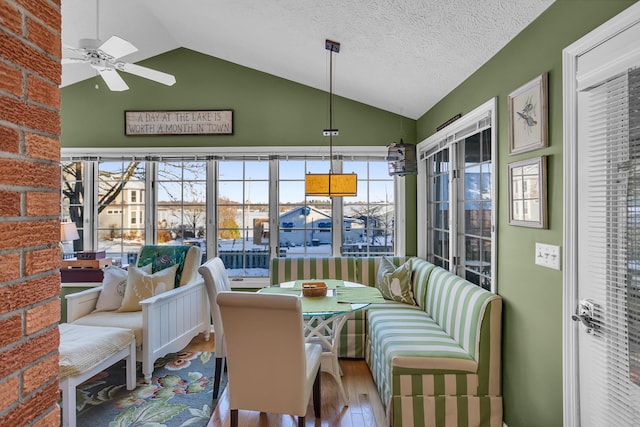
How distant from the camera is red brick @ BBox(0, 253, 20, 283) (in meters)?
0.81

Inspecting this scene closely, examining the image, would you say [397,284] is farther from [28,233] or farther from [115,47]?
[28,233]

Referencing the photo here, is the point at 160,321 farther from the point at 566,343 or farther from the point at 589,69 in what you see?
the point at 589,69

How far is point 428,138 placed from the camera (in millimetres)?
3865

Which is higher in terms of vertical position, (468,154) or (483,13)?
(483,13)

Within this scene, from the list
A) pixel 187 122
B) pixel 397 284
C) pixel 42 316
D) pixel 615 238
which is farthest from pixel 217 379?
pixel 187 122

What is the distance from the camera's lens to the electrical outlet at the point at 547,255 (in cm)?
183

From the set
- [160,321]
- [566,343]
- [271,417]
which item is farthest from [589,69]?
[160,321]

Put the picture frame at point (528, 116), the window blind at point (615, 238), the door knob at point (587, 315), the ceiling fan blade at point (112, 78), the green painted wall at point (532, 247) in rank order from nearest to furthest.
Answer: the window blind at point (615, 238) → the door knob at point (587, 315) → the green painted wall at point (532, 247) → the picture frame at point (528, 116) → the ceiling fan blade at point (112, 78)

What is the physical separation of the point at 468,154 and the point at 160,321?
2917mm

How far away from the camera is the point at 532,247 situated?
205 centimetres

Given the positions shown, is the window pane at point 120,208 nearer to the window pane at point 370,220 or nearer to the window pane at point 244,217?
the window pane at point 244,217

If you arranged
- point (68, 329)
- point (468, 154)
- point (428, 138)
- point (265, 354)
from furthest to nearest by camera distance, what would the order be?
point (428, 138)
point (468, 154)
point (68, 329)
point (265, 354)

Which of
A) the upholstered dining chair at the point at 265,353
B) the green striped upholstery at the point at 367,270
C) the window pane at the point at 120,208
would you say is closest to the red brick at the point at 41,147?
the upholstered dining chair at the point at 265,353

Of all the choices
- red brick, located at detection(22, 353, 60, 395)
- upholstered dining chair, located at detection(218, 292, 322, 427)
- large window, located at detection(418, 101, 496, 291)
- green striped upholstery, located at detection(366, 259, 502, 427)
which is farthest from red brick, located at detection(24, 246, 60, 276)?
large window, located at detection(418, 101, 496, 291)
